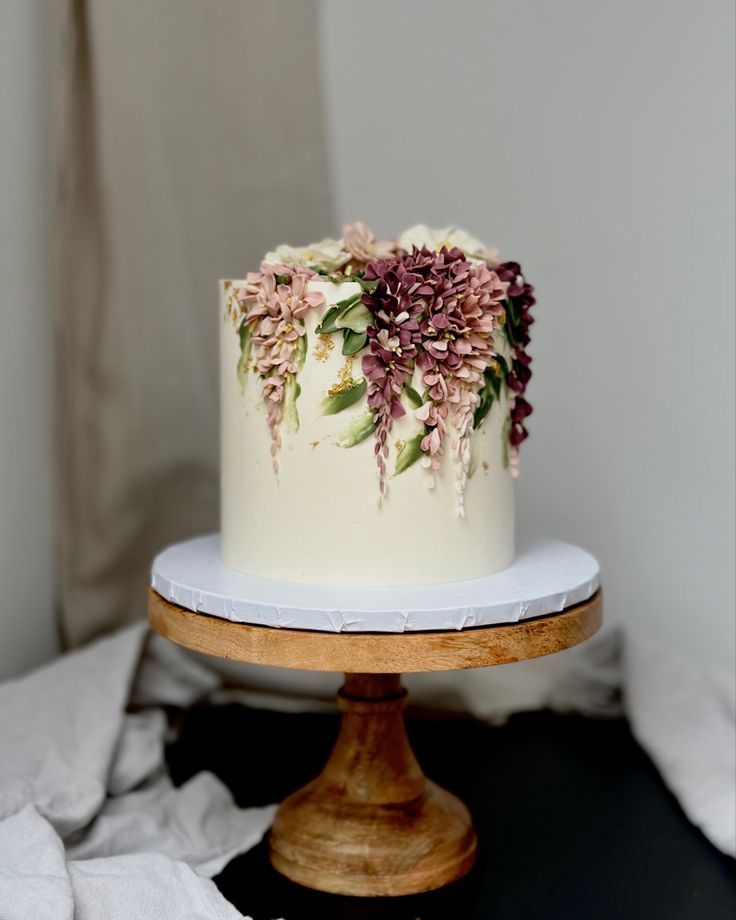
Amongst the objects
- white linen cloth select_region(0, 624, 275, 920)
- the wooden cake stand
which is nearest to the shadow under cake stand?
the wooden cake stand

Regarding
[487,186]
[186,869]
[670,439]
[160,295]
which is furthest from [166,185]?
[186,869]

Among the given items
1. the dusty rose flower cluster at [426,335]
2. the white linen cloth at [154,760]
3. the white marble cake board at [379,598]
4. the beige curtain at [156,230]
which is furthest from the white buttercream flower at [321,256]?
the white linen cloth at [154,760]

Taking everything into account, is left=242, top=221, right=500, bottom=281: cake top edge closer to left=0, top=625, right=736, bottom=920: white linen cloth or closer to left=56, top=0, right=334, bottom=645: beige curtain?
left=56, top=0, right=334, bottom=645: beige curtain

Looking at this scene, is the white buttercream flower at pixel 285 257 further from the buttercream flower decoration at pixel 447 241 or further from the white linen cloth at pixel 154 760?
the white linen cloth at pixel 154 760

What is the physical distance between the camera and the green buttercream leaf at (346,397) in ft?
2.94

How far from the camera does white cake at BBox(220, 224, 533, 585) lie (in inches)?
35.2

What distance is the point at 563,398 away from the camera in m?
1.35

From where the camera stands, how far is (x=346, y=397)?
0.90 meters

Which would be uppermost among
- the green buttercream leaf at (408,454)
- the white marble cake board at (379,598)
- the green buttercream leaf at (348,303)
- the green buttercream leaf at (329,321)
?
the green buttercream leaf at (348,303)

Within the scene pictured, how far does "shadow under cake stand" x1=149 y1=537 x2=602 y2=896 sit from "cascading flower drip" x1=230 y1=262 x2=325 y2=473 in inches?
5.5

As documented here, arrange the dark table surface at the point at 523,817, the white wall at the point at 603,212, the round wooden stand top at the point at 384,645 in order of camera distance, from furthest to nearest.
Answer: the white wall at the point at 603,212 < the dark table surface at the point at 523,817 < the round wooden stand top at the point at 384,645

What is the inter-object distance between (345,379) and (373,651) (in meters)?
0.22

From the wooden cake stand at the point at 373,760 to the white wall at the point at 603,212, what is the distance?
1.19ft

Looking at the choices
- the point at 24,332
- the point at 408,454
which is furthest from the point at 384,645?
the point at 24,332
